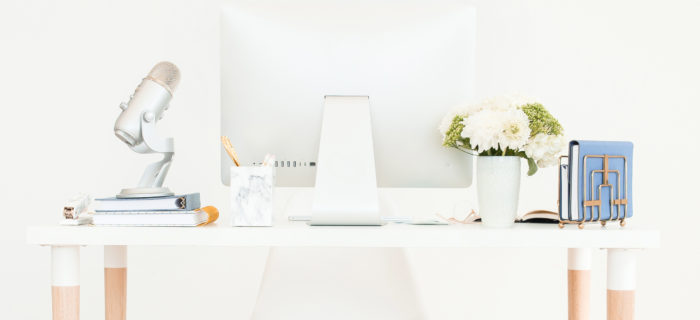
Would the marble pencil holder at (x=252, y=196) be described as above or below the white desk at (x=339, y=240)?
above

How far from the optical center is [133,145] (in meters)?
1.43

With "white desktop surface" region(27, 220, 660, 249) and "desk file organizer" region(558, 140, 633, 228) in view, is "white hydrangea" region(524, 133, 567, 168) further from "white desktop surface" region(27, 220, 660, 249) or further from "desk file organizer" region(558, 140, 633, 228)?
"white desktop surface" region(27, 220, 660, 249)

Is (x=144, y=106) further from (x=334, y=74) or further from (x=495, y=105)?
(x=495, y=105)

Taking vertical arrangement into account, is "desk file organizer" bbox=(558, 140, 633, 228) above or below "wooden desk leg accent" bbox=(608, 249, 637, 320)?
above

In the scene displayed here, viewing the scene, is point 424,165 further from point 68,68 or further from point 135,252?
point 68,68

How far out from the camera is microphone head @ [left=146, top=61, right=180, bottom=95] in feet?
4.74

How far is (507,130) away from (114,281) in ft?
3.53

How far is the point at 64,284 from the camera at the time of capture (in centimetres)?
125

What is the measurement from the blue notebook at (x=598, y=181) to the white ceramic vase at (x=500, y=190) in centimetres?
10

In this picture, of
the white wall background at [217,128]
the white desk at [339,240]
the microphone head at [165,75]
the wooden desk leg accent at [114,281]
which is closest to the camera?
the white desk at [339,240]

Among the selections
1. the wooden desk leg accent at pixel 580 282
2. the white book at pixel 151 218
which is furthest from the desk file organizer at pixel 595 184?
the white book at pixel 151 218

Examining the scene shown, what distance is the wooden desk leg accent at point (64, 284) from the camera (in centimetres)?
125

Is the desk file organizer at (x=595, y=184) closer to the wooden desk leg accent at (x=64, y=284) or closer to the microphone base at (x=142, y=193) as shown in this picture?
the microphone base at (x=142, y=193)

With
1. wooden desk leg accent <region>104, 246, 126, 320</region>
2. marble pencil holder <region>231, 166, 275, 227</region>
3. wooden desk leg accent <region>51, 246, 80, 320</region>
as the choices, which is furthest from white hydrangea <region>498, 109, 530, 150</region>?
wooden desk leg accent <region>104, 246, 126, 320</region>
